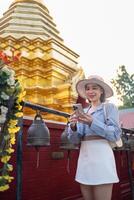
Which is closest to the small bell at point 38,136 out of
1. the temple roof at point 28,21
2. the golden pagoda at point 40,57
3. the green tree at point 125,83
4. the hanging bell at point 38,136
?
the hanging bell at point 38,136

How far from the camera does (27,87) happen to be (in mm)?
7645

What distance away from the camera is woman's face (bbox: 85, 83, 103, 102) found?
280 centimetres

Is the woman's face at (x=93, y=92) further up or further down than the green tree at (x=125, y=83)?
further down

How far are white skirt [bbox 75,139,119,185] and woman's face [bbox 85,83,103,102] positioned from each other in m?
0.39

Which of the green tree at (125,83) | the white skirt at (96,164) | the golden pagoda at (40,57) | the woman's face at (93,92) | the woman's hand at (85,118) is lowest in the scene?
the white skirt at (96,164)

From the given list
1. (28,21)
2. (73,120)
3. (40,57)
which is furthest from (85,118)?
(28,21)

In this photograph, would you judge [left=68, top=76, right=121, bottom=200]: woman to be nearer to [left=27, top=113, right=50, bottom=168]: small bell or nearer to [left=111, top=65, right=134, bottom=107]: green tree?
[left=27, top=113, right=50, bottom=168]: small bell

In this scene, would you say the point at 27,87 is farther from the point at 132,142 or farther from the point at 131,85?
the point at 131,85

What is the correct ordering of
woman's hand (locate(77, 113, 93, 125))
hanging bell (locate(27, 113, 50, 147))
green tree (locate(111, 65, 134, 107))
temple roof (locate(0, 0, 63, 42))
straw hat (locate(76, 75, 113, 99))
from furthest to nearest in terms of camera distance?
green tree (locate(111, 65, 134, 107)) < temple roof (locate(0, 0, 63, 42)) < hanging bell (locate(27, 113, 50, 147)) < straw hat (locate(76, 75, 113, 99)) < woman's hand (locate(77, 113, 93, 125))

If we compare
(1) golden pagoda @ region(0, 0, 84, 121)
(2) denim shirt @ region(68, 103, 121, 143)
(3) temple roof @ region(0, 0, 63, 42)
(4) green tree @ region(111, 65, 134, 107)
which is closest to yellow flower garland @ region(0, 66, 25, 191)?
(2) denim shirt @ region(68, 103, 121, 143)

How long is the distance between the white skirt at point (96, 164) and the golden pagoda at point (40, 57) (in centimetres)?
438

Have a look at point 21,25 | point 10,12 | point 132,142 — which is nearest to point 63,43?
point 21,25

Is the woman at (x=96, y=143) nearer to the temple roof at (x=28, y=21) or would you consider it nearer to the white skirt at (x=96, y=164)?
the white skirt at (x=96, y=164)

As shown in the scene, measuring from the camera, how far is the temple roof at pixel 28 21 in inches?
350
